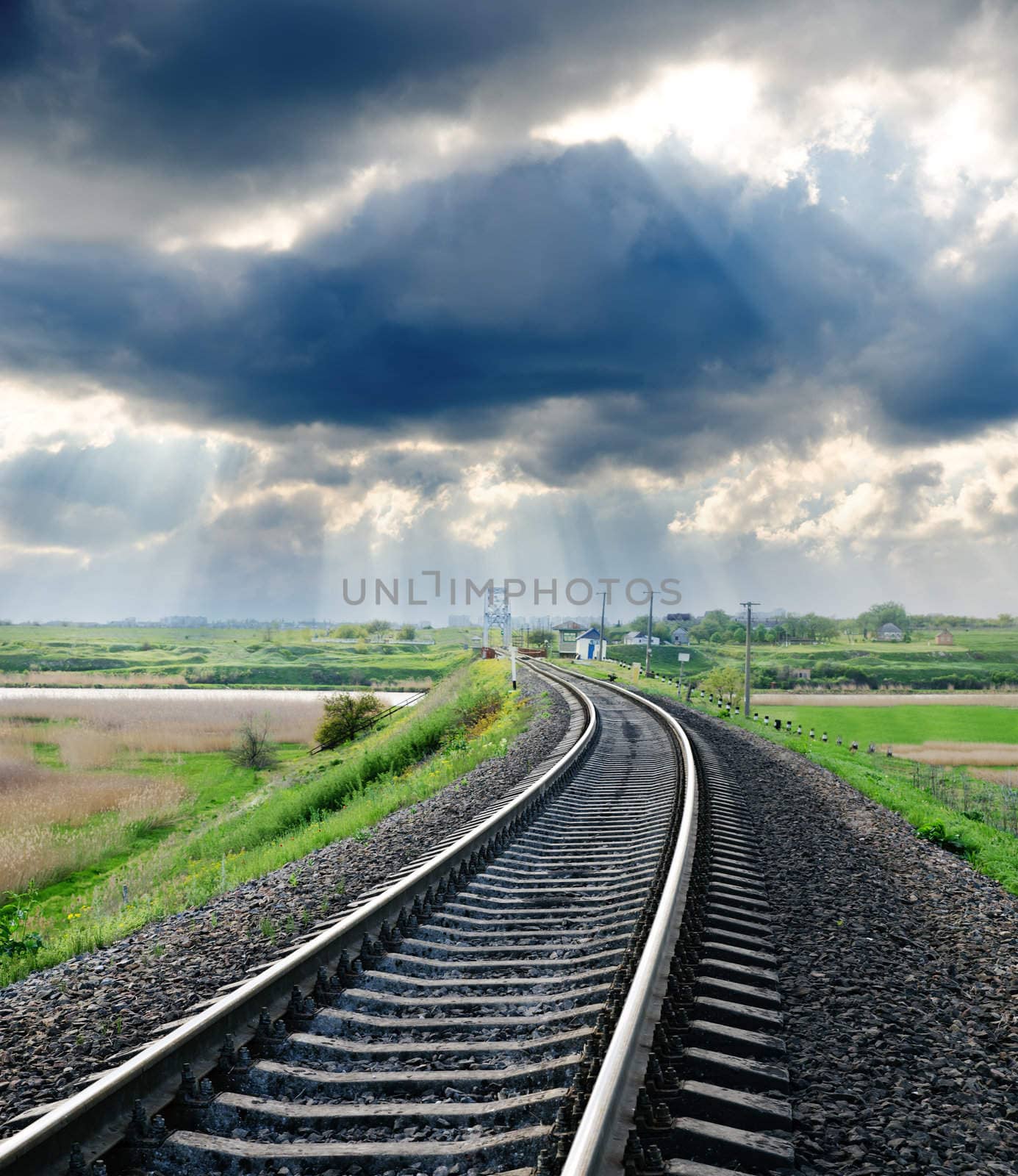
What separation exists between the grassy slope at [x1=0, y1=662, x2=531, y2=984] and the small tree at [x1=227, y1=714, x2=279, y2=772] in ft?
9.54

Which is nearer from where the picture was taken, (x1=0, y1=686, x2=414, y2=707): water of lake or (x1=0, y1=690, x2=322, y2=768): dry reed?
(x1=0, y1=690, x2=322, y2=768): dry reed

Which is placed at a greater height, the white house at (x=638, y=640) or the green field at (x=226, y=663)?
the white house at (x=638, y=640)

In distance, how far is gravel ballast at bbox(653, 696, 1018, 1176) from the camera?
3.40 m

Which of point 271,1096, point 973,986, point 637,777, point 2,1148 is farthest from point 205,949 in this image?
point 637,777

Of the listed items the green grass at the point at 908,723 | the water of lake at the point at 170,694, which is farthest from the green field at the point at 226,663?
the green grass at the point at 908,723

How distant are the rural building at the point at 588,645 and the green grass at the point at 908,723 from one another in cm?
1987

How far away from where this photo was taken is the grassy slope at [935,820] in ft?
33.0

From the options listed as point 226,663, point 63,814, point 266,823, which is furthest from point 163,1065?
point 226,663

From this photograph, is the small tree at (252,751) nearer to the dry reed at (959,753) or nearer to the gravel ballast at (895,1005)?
the dry reed at (959,753)

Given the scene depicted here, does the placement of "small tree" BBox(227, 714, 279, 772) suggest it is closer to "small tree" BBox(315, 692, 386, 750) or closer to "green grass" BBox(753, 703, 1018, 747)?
"small tree" BBox(315, 692, 386, 750)

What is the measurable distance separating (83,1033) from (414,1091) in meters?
2.17

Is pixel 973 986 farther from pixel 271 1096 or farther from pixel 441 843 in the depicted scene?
pixel 441 843

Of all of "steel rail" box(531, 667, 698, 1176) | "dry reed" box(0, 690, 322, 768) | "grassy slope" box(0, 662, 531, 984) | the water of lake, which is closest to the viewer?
"steel rail" box(531, 667, 698, 1176)

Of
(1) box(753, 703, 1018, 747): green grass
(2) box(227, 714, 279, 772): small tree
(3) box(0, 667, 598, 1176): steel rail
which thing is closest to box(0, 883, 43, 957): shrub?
(3) box(0, 667, 598, 1176): steel rail
